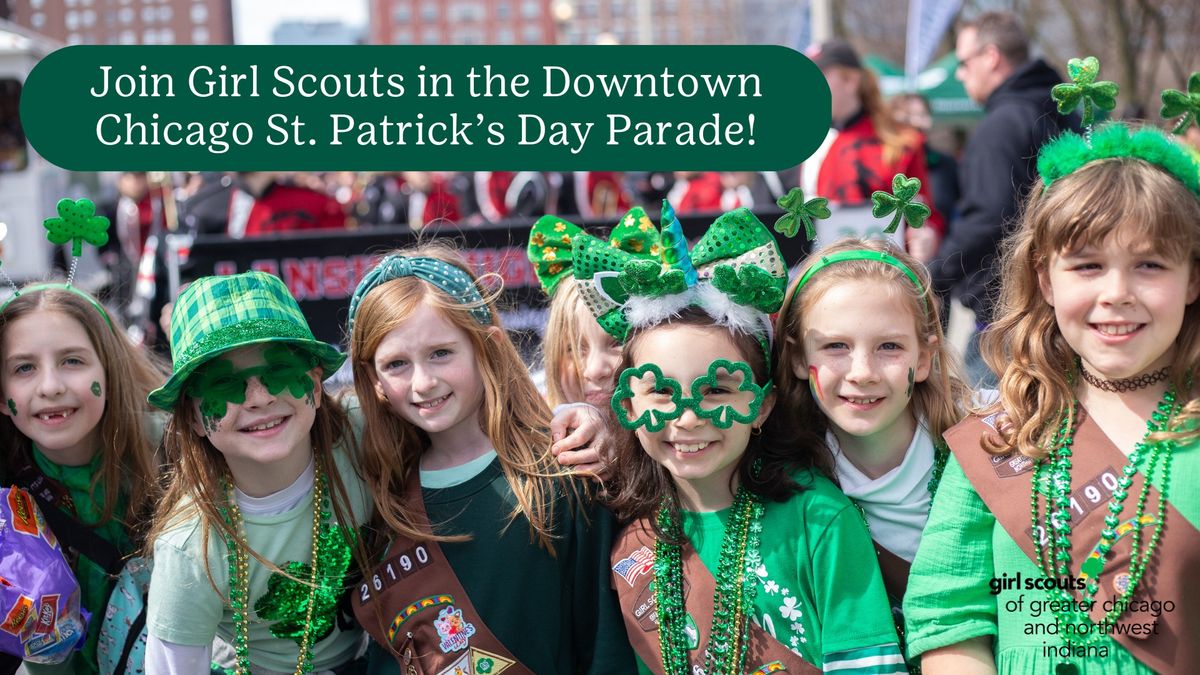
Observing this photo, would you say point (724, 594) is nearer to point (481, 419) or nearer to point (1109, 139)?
point (481, 419)

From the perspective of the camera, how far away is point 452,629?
300cm

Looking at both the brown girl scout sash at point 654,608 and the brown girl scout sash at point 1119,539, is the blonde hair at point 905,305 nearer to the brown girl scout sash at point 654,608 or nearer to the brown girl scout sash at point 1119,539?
the brown girl scout sash at point 1119,539

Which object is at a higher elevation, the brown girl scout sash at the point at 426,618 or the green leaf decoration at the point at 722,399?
the green leaf decoration at the point at 722,399

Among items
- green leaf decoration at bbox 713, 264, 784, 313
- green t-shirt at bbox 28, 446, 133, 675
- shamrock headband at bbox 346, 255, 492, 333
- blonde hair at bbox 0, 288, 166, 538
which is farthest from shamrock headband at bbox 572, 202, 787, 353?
green t-shirt at bbox 28, 446, 133, 675

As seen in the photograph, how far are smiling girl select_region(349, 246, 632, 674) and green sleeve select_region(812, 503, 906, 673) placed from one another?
0.58m

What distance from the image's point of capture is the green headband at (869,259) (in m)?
2.81

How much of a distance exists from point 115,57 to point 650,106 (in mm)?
1547

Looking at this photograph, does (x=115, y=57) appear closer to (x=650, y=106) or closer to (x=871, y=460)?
(x=650, y=106)

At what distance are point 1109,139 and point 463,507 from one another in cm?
184

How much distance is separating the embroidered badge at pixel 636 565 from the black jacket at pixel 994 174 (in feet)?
9.98

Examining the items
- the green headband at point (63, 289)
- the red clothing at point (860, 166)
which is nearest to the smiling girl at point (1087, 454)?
the green headband at point (63, 289)

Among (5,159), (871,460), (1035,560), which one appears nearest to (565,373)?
(871,460)

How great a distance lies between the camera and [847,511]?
2709 millimetres

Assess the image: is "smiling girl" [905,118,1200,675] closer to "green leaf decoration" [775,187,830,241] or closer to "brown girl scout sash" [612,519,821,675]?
"brown girl scout sash" [612,519,821,675]
